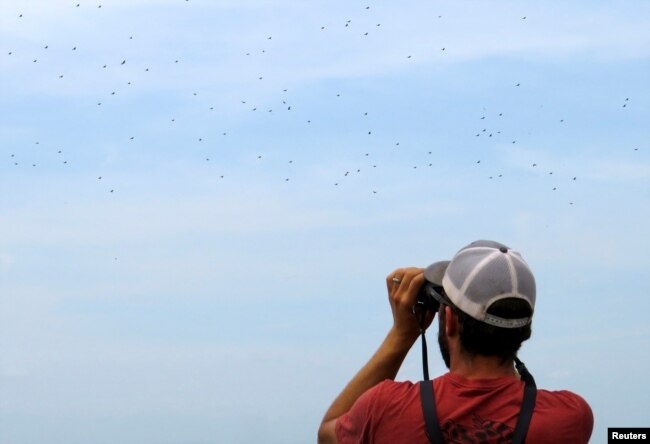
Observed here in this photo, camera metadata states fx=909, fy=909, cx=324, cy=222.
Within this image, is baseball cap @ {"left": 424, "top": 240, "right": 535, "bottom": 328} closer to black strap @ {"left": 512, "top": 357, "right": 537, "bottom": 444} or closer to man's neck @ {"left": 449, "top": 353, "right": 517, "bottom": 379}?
man's neck @ {"left": 449, "top": 353, "right": 517, "bottom": 379}

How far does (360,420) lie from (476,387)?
43.6 inches

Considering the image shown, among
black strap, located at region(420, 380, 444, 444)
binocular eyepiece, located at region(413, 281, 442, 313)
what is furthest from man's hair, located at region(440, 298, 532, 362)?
black strap, located at region(420, 380, 444, 444)

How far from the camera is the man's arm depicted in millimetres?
8742

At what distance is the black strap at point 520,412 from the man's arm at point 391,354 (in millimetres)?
491

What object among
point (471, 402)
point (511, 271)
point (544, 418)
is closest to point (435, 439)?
point (471, 402)

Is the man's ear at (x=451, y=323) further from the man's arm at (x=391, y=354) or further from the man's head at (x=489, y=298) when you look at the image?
the man's arm at (x=391, y=354)

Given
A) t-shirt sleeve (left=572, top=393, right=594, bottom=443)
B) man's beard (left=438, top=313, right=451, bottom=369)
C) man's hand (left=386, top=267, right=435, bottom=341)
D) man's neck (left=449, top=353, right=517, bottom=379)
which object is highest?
man's hand (left=386, top=267, right=435, bottom=341)

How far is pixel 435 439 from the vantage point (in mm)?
8055

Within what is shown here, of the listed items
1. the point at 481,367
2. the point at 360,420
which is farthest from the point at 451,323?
the point at 360,420

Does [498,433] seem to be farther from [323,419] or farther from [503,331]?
[323,419]

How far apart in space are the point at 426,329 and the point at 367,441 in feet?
4.02

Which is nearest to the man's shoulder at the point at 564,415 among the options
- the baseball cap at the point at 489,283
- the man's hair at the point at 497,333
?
the man's hair at the point at 497,333

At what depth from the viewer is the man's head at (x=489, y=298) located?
808 centimetres

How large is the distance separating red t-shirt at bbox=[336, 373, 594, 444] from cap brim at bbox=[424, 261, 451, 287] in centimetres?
90
